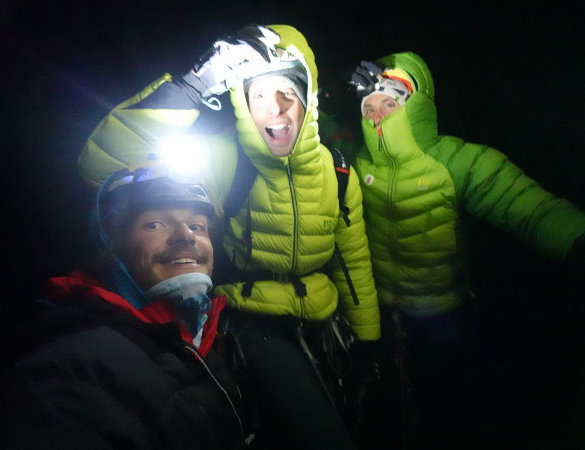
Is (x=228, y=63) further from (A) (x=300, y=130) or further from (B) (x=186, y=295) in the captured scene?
(B) (x=186, y=295)

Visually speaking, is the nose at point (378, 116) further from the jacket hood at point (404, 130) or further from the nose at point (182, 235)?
the nose at point (182, 235)

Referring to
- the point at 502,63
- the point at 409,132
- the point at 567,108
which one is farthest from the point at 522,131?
the point at 409,132

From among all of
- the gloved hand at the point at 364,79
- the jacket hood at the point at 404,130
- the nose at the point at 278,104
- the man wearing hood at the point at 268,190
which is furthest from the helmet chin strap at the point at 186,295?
the gloved hand at the point at 364,79

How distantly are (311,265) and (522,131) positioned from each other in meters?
2.41

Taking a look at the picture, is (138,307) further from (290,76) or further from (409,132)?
(409,132)

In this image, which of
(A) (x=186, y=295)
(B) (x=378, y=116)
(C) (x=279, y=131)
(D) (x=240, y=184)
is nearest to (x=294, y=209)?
(D) (x=240, y=184)

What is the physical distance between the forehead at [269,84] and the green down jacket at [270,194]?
111 millimetres

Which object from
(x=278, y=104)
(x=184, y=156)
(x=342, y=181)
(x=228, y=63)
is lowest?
(x=342, y=181)

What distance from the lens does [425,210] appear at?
2.15 m

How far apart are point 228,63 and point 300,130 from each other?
1.95 feet

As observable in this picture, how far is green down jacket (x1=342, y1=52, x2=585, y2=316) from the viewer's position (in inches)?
77.0

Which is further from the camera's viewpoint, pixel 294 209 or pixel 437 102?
pixel 437 102

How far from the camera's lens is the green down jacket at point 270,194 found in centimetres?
171

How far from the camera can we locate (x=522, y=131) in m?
2.79
